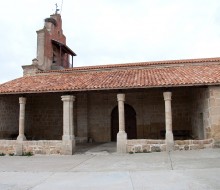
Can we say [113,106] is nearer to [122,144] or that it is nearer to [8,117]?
[122,144]

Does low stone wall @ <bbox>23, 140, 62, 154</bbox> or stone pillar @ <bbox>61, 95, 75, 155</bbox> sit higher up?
stone pillar @ <bbox>61, 95, 75, 155</bbox>

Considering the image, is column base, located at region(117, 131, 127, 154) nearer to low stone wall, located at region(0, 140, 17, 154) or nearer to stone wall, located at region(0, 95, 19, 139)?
low stone wall, located at region(0, 140, 17, 154)

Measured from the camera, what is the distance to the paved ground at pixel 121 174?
5.35m

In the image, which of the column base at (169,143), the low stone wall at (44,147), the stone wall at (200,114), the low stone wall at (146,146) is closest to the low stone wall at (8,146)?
the low stone wall at (44,147)

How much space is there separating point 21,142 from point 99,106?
16.9 ft

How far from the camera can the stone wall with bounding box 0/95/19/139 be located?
1321 centimetres

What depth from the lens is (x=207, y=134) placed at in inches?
416

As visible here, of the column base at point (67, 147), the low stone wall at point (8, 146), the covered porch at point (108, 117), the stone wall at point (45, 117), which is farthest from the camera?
the stone wall at point (45, 117)

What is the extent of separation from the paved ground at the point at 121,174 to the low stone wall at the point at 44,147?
1.96 m

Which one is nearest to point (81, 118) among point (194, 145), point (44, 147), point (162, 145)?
point (44, 147)

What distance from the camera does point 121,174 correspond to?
6.42 metres

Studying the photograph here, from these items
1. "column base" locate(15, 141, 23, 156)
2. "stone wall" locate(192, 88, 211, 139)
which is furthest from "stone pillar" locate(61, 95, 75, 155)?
"stone wall" locate(192, 88, 211, 139)

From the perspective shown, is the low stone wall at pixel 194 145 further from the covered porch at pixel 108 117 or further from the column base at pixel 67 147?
the column base at pixel 67 147

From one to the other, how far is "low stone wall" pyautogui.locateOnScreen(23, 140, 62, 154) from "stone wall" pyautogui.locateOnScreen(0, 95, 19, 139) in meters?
2.96
